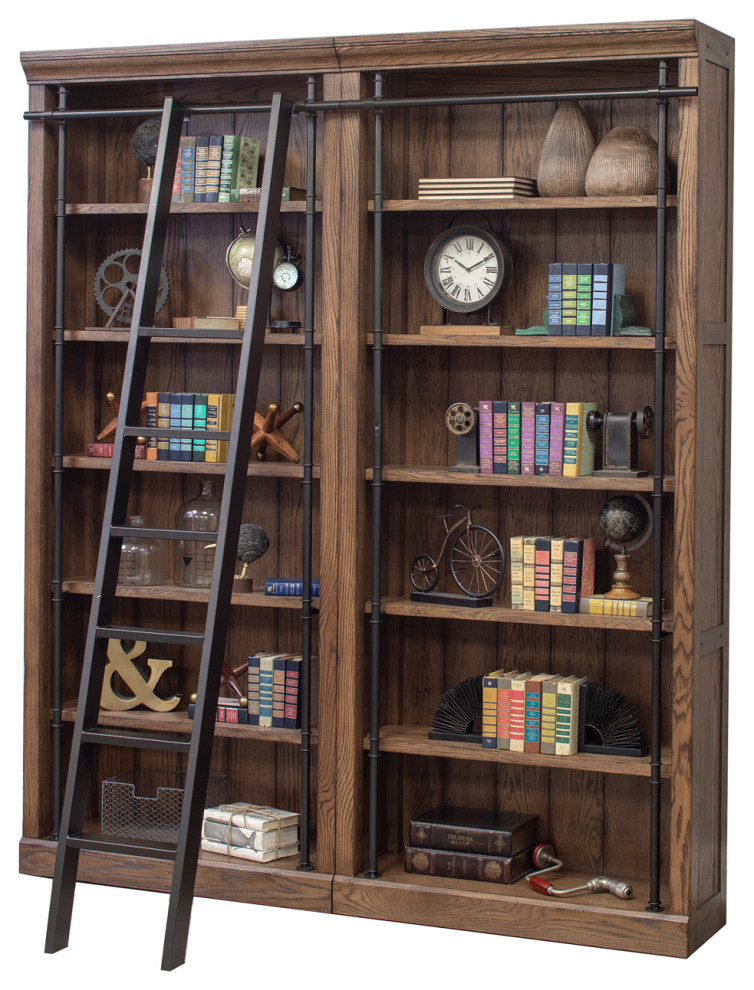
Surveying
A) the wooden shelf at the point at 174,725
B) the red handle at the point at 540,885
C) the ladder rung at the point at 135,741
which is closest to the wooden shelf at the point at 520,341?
the wooden shelf at the point at 174,725

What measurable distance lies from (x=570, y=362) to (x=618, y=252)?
0.39m

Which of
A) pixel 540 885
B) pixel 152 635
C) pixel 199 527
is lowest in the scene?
pixel 540 885

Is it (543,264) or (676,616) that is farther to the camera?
(543,264)

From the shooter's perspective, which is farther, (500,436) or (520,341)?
(500,436)

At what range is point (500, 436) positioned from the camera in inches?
187

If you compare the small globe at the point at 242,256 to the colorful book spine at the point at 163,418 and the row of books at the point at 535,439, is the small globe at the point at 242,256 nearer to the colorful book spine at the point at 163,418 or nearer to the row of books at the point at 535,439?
the colorful book spine at the point at 163,418

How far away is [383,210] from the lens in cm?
471

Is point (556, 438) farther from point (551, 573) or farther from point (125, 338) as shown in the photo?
point (125, 338)

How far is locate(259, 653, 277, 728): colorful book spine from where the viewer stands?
504cm

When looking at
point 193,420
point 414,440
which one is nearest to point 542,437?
point 414,440

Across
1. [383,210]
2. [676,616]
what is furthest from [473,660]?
[383,210]

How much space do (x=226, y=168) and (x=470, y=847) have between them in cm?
243

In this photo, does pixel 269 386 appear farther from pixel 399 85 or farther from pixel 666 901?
pixel 666 901

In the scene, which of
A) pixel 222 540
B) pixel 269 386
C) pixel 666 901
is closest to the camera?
pixel 222 540
